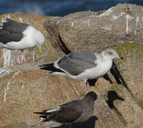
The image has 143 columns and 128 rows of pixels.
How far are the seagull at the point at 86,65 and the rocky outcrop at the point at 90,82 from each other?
79 centimetres

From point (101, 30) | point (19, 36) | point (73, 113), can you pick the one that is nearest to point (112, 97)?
point (101, 30)

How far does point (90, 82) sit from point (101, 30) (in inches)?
90.1

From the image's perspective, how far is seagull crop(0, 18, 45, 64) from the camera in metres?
8.67

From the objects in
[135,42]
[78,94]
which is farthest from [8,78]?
[135,42]

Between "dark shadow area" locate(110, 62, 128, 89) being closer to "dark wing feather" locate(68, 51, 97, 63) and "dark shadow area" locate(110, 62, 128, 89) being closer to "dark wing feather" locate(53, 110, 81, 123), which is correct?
"dark wing feather" locate(68, 51, 97, 63)

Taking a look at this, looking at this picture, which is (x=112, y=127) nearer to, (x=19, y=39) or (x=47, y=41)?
(x=19, y=39)

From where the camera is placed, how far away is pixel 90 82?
9.73 m

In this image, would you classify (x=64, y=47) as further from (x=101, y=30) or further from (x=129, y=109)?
(x=129, y=109)

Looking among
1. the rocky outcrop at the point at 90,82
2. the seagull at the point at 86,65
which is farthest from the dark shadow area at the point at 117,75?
the seagull at the point at 86,65

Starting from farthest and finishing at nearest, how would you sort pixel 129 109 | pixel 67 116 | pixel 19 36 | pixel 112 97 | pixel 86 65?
pixel 19 36, pixel 112 97, pixel 129 109, pixel 86 65, pixel 67 116

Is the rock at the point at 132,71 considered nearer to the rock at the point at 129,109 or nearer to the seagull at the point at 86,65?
the rock at the point at 129,109

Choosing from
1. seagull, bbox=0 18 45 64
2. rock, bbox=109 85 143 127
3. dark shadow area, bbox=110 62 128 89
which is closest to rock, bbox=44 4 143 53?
dark shadow area, bbox=110 62 128 89

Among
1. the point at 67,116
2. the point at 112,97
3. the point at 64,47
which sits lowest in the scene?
the point at 112,97

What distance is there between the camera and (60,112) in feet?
18.1
